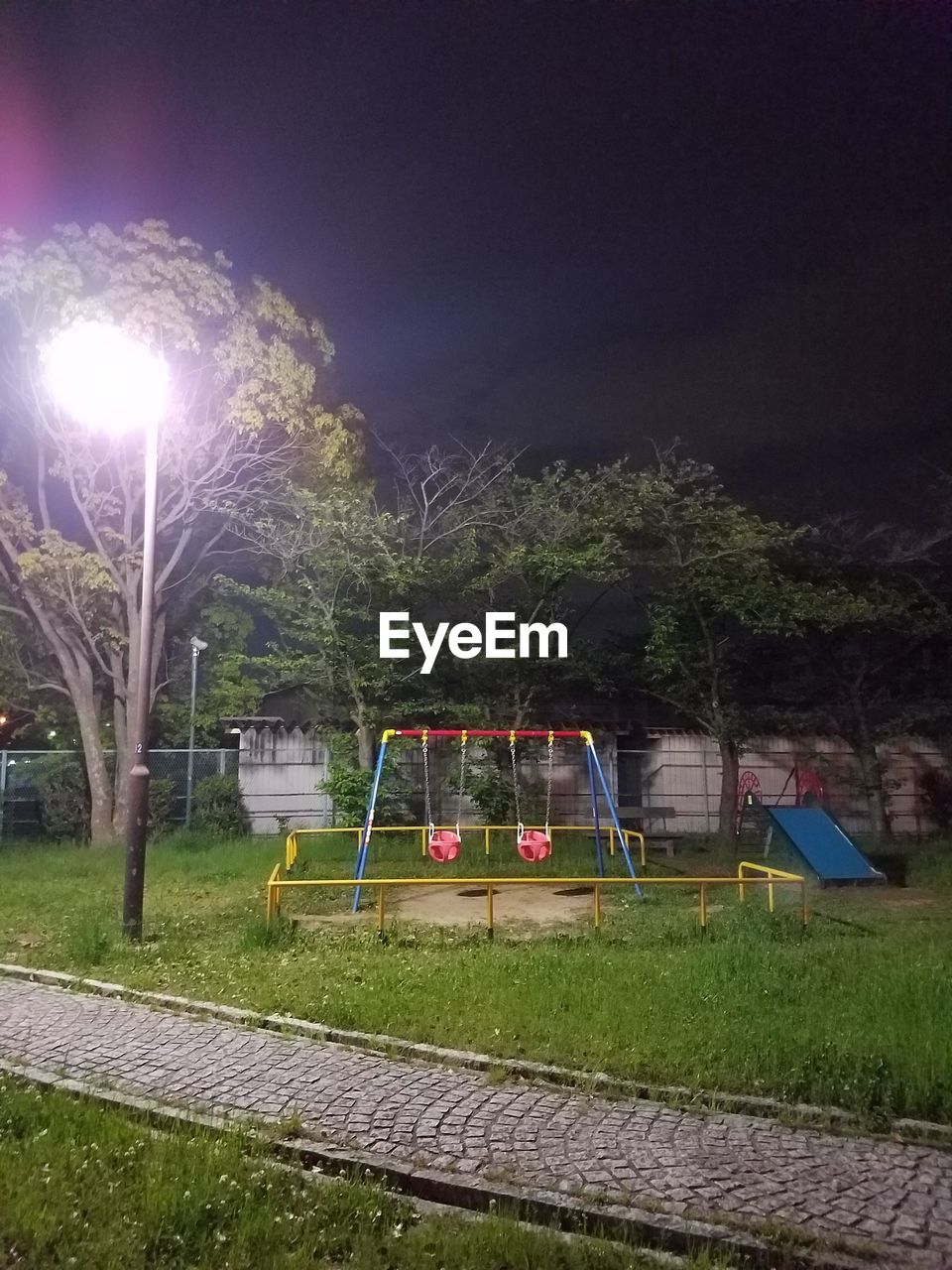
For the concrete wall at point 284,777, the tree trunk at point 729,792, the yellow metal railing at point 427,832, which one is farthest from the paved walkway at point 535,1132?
the concrete wall at point 284,777

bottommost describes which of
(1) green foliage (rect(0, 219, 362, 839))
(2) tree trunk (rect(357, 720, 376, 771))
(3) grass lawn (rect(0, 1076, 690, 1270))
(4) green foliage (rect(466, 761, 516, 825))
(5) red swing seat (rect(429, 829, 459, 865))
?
(3) grass lawn (rect(0, 1076, 690, 1270))

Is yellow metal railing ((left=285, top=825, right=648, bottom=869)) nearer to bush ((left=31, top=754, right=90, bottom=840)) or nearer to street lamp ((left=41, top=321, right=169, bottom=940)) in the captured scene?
street lamp ((left=41, top=321, right=169, bottom=940))

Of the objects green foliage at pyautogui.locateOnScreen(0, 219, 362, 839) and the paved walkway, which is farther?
green foliage at pyautogui.locateOnScreen(0, 219, 362, 839)

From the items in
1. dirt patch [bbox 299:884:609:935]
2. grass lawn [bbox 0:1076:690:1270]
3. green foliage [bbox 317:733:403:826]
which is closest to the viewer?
grass lawn [bbox 0:1076:690:1270]

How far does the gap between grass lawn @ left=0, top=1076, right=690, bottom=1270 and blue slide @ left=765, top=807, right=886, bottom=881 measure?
10.7 m

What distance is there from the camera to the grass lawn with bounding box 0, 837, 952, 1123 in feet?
18.3

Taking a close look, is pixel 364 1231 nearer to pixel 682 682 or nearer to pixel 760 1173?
pixel 760 1173

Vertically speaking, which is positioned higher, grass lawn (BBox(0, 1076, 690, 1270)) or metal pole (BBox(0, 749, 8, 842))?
metal pole (BBox(0, 749, 8, 842))

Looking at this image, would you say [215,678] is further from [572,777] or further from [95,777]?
[572,777]

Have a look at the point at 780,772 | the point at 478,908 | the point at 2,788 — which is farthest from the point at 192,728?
the point at 780,772

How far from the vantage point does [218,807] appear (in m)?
18.9

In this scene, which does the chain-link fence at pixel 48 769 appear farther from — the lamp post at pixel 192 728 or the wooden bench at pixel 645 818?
the wooden bench at pixel 645 818

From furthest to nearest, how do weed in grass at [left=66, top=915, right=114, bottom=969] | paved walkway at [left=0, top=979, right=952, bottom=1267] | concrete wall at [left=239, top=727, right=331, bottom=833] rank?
concrete wall at [left=239, top=727, right=331, bottom=833], weed in grass at [left=66, top=915, right=114, bottom=969], paved walkway at [left=0, top=979, right=952, bottom=1267]

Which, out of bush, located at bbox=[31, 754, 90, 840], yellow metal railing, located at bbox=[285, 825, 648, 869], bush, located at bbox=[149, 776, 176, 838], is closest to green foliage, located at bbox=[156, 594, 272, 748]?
bush, located at bbox=[149, 776, 176, 838]
